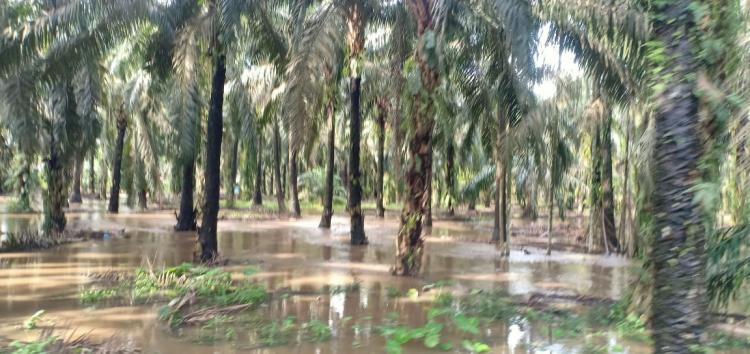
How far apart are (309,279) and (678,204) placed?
29.1ft

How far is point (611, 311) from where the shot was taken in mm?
9039

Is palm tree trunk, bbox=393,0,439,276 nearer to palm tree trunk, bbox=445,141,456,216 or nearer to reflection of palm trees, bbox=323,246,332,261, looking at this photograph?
reflection of palm trees, bbox=323,246,332,261

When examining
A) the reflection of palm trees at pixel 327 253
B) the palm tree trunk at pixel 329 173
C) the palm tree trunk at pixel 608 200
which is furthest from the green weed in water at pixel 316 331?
the palm tree trunk at pixel 329 173

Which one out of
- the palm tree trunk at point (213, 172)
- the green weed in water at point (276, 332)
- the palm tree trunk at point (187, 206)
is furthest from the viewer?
the palm tree trunk at point (187, 206)

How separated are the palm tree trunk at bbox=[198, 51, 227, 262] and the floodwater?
2.62ft

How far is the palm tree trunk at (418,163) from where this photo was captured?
11.9 meters

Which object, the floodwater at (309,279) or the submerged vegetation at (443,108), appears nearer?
the submerged vegetation at (443,108)

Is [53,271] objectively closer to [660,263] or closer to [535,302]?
[535,302]

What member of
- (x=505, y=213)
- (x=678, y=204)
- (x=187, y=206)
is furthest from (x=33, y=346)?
(x=187, y=206)

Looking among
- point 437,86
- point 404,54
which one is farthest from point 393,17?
point 437,86

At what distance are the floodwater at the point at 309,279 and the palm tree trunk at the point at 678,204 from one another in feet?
12.0

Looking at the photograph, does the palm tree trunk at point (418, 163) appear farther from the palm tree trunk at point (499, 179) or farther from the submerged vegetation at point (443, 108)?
the palm tree trunk at point (499, 179)

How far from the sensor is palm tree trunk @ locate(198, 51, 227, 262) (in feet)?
43.2

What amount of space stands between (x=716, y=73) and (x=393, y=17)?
12033mm
